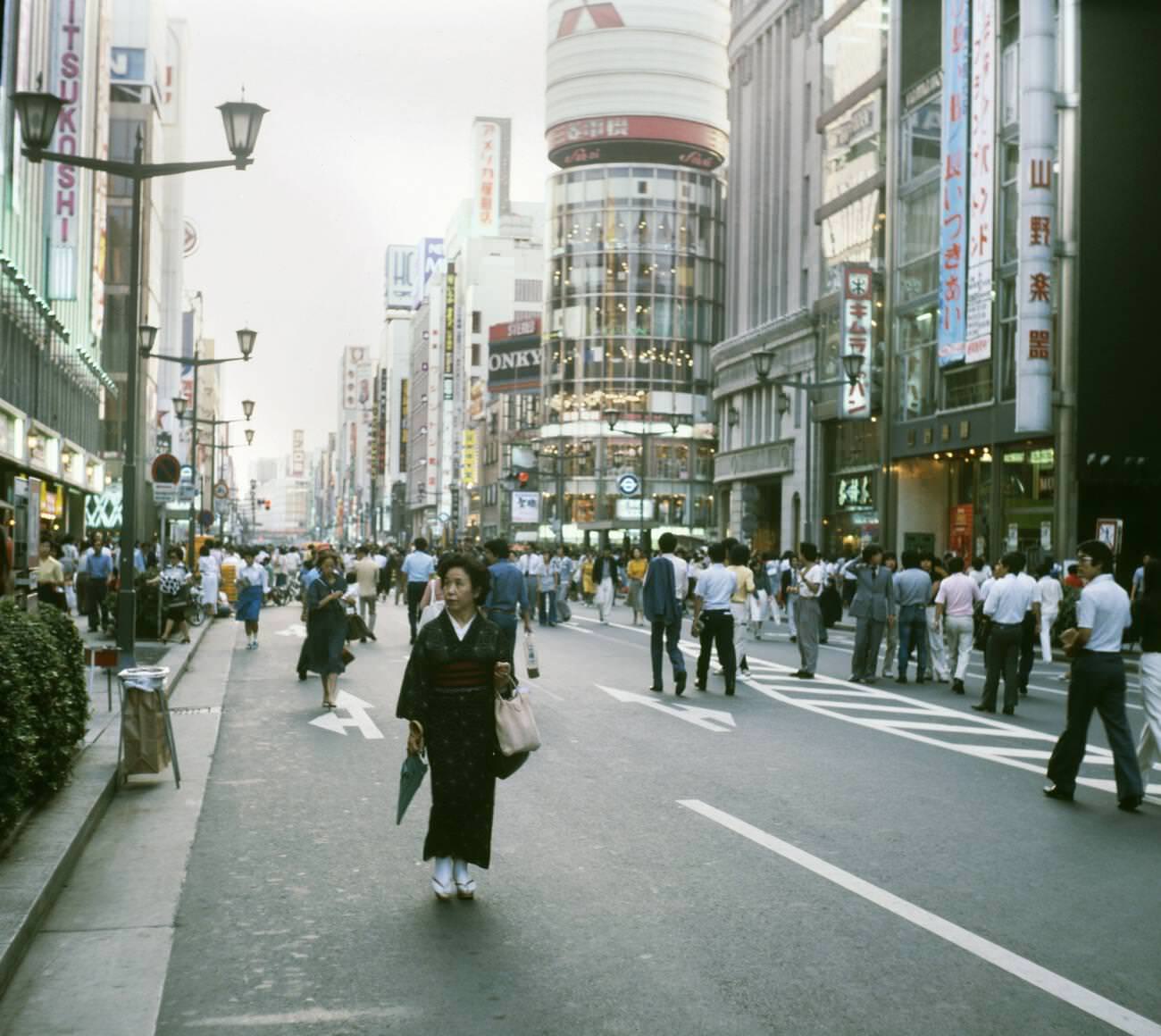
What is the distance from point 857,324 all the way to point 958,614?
28521 mm

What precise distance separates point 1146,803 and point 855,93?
42937 millimetres

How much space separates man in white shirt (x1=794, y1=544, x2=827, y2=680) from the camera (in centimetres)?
1950

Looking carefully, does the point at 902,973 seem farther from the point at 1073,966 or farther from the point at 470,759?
the point at 470,759

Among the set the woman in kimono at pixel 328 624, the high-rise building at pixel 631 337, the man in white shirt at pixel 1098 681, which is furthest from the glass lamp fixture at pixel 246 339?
the high-rise building at pixel 631 337

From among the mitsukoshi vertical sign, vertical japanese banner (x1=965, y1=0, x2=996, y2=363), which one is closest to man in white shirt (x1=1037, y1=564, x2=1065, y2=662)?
vertical japanese banner (x1=965, y1=0, x2=996, y2=363)

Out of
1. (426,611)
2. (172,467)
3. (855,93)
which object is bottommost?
(426,611)

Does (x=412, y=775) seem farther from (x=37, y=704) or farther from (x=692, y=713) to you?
(x=692, y=713)

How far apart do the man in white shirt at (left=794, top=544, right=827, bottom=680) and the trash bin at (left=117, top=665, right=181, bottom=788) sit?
1116 cm

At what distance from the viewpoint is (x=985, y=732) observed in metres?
13.8

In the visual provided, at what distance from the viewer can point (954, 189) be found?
39.1 m

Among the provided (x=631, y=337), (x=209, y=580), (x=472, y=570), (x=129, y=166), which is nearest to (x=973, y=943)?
(x=472, y=570)

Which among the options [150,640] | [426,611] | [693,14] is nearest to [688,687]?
[426,611]

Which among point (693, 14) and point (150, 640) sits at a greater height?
point (693, 14)

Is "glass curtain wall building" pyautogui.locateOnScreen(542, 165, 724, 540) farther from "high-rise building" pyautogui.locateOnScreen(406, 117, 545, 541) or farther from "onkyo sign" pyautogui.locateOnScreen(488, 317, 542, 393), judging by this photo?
"high-rise building" pyautogui.locateOnScreen(406, 117, 545, 541)
